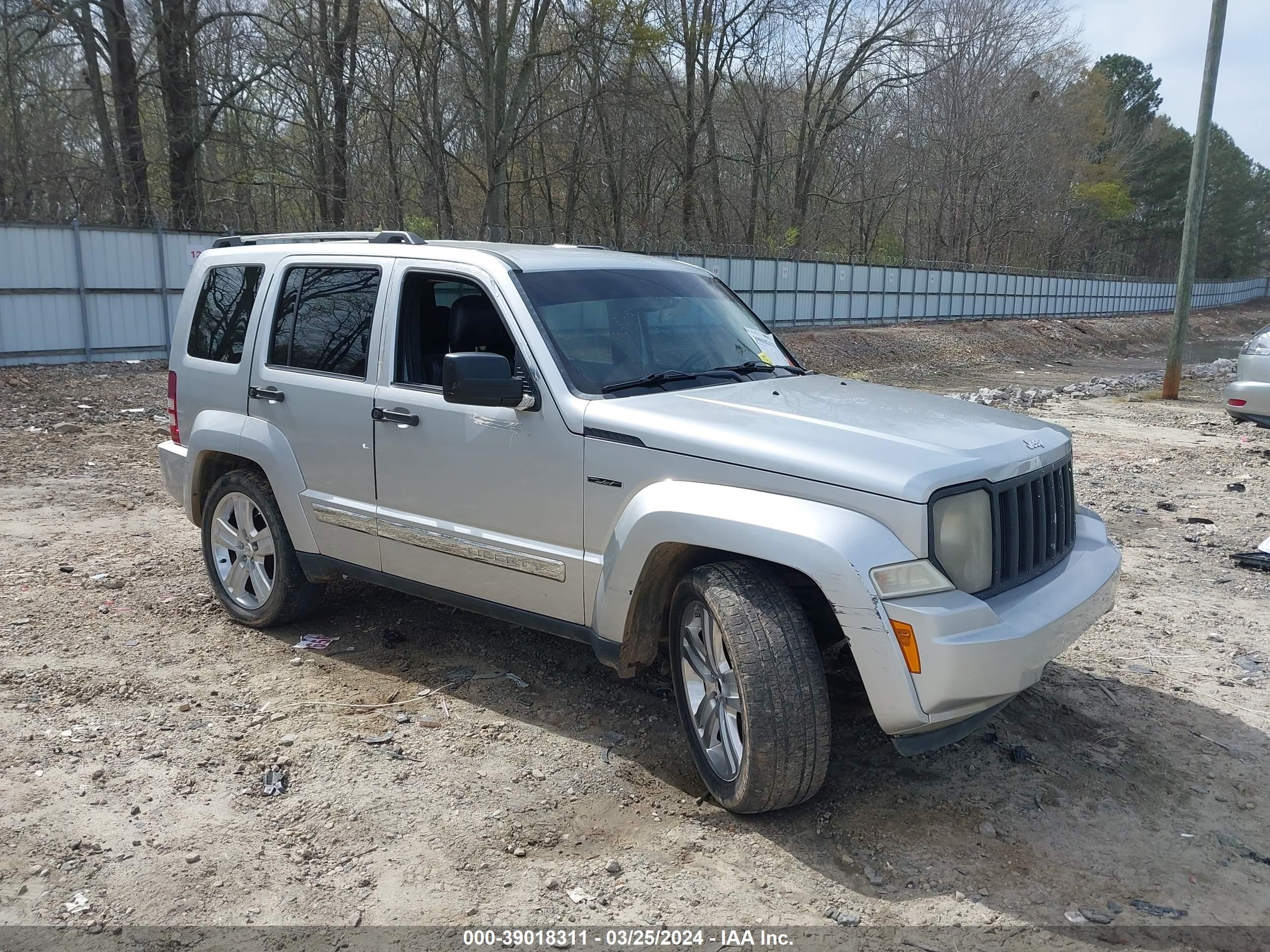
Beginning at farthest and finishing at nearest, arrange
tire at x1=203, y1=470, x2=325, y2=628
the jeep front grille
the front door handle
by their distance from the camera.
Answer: tire at x1=203, y1=470, x2=325, y2=628 < the front door handle < the jeep front grille

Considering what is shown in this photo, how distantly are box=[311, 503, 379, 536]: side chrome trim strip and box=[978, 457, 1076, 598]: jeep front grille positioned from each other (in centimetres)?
272

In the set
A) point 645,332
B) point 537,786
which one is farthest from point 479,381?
point 537,786

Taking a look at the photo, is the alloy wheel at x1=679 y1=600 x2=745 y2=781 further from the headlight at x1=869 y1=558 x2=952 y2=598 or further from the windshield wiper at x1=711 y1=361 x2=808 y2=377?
the windshield wiper at x1=711 y1=361 x2=808 y2=377

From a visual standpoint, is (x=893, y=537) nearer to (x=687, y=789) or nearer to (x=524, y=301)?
(x=687, y=789)

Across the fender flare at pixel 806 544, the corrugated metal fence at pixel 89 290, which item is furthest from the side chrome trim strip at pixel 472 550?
the corrugated metal fence at pixel 89 290

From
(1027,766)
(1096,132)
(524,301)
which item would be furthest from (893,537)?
(1096,132)

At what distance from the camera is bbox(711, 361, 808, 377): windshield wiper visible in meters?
4.64

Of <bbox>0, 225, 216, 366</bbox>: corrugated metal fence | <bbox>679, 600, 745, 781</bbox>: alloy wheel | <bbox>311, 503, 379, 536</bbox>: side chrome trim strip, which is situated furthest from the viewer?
<bbox>0, 225, 216, 366</bbox>: corrugated metal fence

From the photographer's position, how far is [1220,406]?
1708 centimetres

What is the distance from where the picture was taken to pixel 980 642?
127 inches

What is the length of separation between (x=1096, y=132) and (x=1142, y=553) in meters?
65.0

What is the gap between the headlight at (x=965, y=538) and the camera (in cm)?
335

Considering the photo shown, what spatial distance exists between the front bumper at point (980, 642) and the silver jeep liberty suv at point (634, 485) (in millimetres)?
11

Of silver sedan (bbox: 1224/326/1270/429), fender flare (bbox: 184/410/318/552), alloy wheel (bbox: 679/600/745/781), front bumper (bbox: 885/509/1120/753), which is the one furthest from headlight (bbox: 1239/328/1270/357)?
fender flare (bbox: 184/410/318/552)
